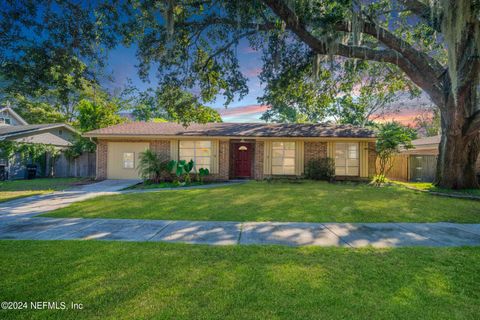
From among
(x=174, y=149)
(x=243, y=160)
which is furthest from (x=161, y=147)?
(x=243, y=160)

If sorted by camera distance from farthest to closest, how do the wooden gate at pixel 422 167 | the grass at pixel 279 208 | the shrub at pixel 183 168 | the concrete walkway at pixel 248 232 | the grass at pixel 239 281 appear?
the wooden gate at pixel 422 167 < the shrub at pixel 183 168 < the grass at pixel 279 208 < the concrete walkway at pixel 248 232 < the grass at pixel 239 281

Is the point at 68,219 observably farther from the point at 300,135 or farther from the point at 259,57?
the point at 300,135

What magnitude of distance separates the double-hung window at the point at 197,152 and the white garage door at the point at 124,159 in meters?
2.13

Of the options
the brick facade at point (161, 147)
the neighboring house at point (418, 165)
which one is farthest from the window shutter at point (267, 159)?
the neighboring house at point (418, 165)

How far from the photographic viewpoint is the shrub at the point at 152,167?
12.6 m

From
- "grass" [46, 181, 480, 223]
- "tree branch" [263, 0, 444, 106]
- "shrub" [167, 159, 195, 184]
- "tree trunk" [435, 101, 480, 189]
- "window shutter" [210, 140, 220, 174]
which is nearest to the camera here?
"grass" [46, 181, 480, 223]

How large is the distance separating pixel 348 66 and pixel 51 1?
10.9 metres

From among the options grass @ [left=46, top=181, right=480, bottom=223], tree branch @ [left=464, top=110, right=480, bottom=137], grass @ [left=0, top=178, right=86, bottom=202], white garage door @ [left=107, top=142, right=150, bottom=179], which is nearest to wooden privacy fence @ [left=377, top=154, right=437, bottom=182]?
tree branch @ [left=464, top=110, right=480, bottom=137]

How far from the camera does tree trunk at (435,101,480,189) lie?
9.96 metres

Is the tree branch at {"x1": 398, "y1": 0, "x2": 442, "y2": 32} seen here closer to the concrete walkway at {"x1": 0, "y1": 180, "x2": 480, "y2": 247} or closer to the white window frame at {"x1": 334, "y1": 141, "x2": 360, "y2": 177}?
the white window frame at {"x1": 334, "y1": 141, "x2": 360, "y2": 177}

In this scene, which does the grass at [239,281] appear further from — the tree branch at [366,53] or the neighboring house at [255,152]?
the neighboring house at [255,152]

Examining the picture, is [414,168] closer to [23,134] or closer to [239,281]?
[239,281]

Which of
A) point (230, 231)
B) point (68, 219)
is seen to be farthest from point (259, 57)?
point (68, 219)

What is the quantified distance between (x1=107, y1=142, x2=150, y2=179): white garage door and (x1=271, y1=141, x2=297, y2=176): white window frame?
7.46m
